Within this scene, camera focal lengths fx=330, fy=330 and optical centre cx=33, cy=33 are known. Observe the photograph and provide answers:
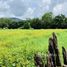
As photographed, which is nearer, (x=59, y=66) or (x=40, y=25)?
(x=59, y=66)

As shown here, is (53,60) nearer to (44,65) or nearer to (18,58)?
(44,65)

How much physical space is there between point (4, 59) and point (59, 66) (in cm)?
1397

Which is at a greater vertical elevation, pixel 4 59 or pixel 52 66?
pixel 52 66

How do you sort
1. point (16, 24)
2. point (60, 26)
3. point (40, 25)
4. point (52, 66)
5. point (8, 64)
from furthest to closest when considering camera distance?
point (16, 24)
point (40, 25)
point (60, 26)
point (8, 64)
point (52, 66)

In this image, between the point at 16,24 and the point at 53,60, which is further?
the point at 16,24

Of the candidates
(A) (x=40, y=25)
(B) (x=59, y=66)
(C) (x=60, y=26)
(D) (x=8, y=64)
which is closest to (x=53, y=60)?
(B) (x=59, y=66)

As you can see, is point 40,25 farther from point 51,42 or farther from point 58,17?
point 51,42

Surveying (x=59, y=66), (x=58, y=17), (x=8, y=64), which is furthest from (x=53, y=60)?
(x=58, y=17)

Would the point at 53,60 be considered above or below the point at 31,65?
above

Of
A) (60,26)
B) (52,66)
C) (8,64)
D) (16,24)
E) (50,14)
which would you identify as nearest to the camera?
Answer: (52,66)

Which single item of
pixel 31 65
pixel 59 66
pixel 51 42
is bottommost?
pixel 31 65

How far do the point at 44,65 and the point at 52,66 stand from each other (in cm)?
16

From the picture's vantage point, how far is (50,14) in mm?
146500

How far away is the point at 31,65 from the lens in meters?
19.6
